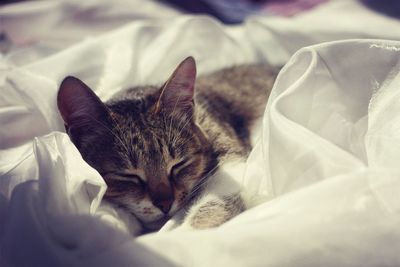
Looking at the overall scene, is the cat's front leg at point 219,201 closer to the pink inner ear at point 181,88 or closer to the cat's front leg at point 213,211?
the cat's front leg at point 213,211

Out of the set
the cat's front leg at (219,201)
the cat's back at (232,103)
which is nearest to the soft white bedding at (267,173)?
the cat's front leg at (219,201)

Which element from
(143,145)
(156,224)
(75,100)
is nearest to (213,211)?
(156,224)

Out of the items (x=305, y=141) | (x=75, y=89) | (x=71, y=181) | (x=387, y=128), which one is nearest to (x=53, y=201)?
(x=71, y=181)

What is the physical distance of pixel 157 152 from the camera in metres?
1.16

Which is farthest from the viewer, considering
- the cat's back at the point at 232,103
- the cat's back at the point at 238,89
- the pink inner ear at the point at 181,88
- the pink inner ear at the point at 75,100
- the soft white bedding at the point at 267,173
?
the cat's back at the point at 238,89

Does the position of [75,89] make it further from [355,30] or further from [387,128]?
[355,30]

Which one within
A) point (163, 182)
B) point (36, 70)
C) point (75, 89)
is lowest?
point (163, 182)

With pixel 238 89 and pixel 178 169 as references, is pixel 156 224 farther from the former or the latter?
pixel 238 89

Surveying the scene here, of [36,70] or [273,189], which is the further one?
[36,70]

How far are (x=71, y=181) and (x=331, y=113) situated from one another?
2.26 feet

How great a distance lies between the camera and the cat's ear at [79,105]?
1067 mm

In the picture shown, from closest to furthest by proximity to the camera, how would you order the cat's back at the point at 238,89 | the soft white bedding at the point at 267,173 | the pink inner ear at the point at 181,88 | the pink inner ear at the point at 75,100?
the soft white bedding at the point at 267,173, the pink inner ear at the point at 75,100, the pink inner ear at the point at 181,88, the cat's back at the point at 238,89

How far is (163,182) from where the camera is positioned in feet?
3.75

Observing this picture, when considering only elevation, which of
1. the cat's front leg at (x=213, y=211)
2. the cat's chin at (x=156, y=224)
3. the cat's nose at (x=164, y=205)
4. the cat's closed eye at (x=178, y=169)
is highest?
the cat's closed eye at (x=178, y=169)
